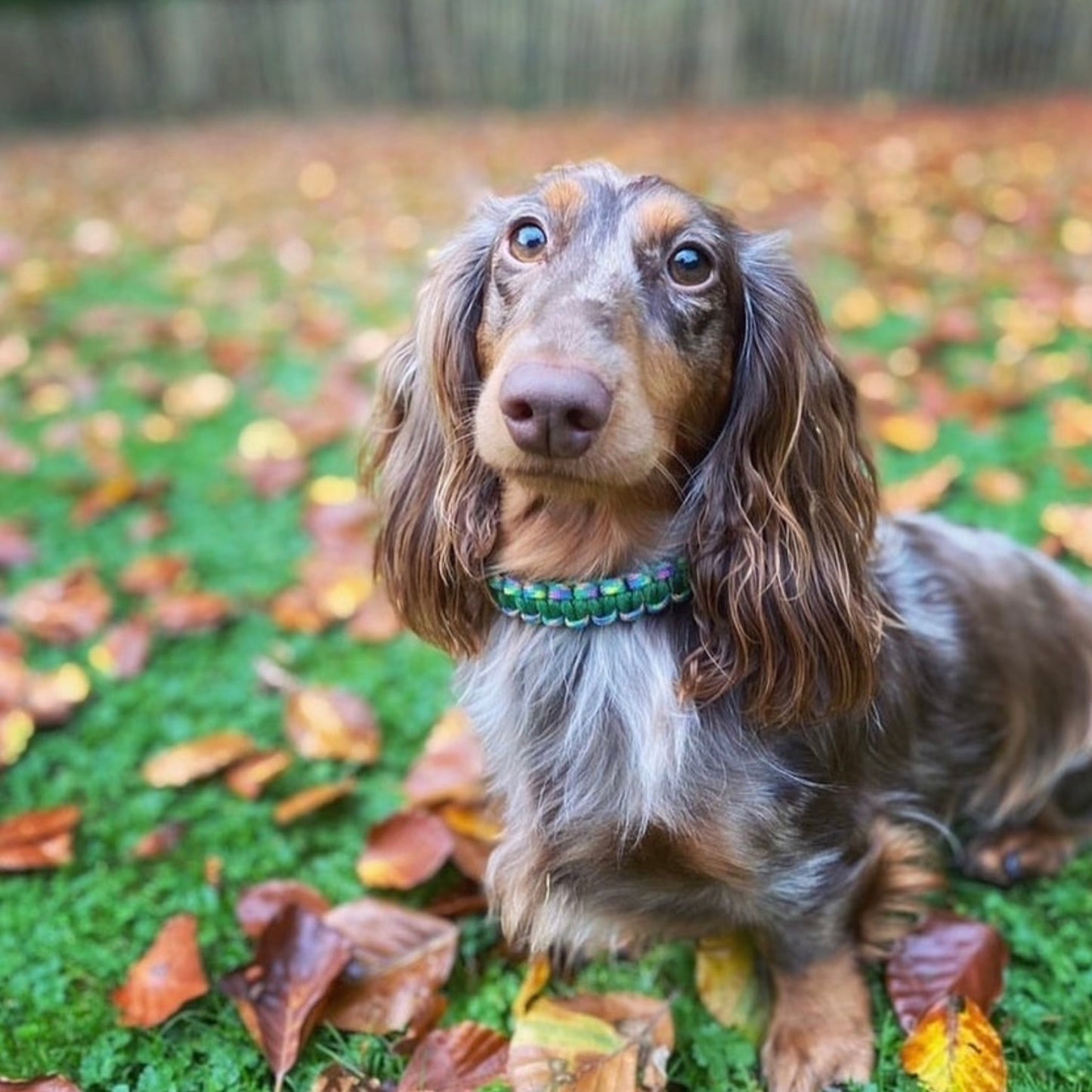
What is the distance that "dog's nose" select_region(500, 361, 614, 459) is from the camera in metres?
1.71

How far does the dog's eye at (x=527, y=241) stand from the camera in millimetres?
2107

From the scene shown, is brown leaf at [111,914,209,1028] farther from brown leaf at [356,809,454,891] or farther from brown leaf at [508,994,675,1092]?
brown leaf at [508,994,675,1092]

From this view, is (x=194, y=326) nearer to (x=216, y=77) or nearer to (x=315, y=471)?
(x=315, y=471)

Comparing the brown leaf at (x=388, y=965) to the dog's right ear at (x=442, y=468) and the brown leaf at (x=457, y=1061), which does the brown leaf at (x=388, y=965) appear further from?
the dog's right ear at (x=442, y=468)

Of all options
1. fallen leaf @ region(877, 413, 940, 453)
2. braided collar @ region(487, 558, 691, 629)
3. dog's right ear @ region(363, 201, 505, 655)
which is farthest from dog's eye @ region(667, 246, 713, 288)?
fallen leaf @ region(877, 413, 940, 453)

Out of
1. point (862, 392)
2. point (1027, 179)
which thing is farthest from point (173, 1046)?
point (1027, 179)

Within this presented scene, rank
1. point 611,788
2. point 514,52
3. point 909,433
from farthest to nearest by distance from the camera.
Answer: point 514,52, point 909,433, point 611,788

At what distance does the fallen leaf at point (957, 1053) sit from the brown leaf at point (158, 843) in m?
1.87

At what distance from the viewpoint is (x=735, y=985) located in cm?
256

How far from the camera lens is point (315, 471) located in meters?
4.71

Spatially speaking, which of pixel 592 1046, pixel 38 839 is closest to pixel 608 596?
pixel 592 1046

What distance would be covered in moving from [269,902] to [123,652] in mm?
1234

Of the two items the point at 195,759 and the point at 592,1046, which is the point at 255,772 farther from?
the point at 592,1046

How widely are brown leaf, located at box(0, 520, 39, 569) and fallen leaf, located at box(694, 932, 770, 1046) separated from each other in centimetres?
292
